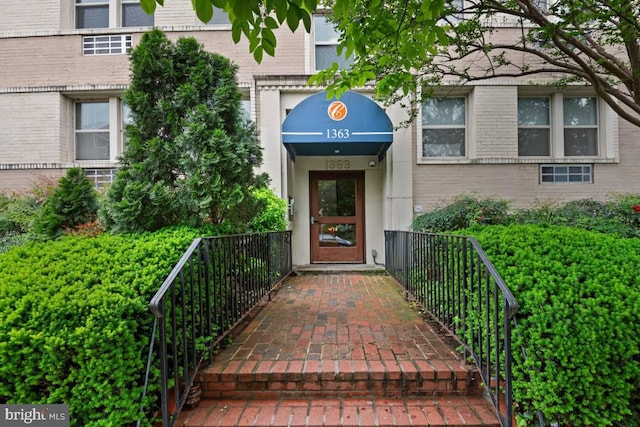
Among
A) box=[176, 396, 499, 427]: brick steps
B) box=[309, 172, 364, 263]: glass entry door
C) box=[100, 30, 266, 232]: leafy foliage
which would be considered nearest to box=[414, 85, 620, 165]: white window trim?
box=[309, 172, 364, 263]: glass entry door

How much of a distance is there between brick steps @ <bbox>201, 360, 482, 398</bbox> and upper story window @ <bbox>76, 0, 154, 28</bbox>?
322 inches

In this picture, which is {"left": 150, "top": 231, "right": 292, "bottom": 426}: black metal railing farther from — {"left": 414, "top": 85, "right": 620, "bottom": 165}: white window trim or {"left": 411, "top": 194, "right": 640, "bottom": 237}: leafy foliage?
{"left": 414, "top": 85, "right": 620, "bottom": 165}: white window trim

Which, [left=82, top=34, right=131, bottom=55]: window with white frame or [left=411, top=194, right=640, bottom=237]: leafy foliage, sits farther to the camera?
[left=82, top=34, right=131, bottom=55]: window with white frame

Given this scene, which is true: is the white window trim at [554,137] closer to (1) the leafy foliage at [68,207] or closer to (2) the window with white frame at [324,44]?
(2) the window with white frame at [324,44]

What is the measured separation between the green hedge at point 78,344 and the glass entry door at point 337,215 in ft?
17.9

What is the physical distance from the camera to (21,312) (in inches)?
75.6

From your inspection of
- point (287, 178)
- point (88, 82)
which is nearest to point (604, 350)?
point (287, 178)

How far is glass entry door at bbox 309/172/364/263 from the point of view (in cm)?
747

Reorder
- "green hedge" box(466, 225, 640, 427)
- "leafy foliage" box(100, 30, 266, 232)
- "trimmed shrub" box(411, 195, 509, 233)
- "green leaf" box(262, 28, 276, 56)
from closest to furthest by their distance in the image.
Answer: "green hedge" box(466, 225, 640, 427) → "green leaf" box(262, 28, 276, 56) → "leafy foliage" box(100, 30, 266, 232) → "trimmed shrub" box(411, 195, 509, 233)

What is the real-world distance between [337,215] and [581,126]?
5769mm

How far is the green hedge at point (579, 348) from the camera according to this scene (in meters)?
1.82

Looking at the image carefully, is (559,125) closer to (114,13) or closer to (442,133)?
(442,133)

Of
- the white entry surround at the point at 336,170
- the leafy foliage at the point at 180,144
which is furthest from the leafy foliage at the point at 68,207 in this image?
the white entry surround at the point at 336,170

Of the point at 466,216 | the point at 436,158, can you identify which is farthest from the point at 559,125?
the point at 466,216
